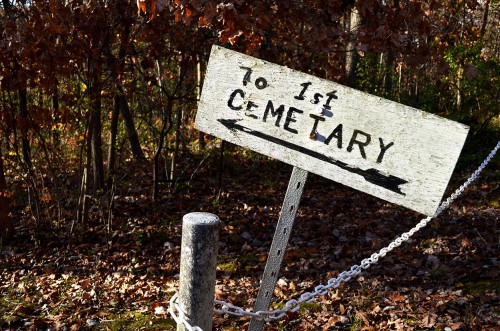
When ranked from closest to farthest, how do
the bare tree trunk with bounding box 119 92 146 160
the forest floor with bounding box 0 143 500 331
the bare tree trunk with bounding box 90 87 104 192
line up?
the forest floor with bounding box 0 143 500 331, the bare tree trunk with bounding box 90 87 104 192, the bare tree trunk with bounding box 119 92 146 160

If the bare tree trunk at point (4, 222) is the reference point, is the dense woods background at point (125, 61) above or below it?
above

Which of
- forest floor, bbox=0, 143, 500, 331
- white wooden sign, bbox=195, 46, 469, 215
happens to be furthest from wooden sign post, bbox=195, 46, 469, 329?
forest floor, bbox=0, 143, 500, 331

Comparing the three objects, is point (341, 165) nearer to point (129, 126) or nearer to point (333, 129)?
point (333, 129)

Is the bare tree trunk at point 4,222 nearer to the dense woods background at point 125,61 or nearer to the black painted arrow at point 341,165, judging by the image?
the dense woods background at point 125,61

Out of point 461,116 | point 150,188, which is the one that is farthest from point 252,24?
point 461,116

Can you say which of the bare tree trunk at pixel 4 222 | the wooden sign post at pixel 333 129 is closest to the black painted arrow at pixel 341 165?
the wooden sign post at pixel 333 129

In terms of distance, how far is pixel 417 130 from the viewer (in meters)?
1.68

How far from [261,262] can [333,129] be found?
3441 mm

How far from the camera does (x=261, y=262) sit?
503cm

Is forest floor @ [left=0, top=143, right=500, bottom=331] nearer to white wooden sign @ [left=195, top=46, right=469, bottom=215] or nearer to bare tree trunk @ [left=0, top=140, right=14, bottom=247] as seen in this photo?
bare tree trunk @ [left=0, top=140, right=14, bottom=247]

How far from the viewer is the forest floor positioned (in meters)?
3.68

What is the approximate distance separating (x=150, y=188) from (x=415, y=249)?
4.47 meters

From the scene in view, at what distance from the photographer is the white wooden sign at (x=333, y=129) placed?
166 cm

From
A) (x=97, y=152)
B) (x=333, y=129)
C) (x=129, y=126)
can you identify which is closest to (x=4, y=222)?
(x=97, y=152)
